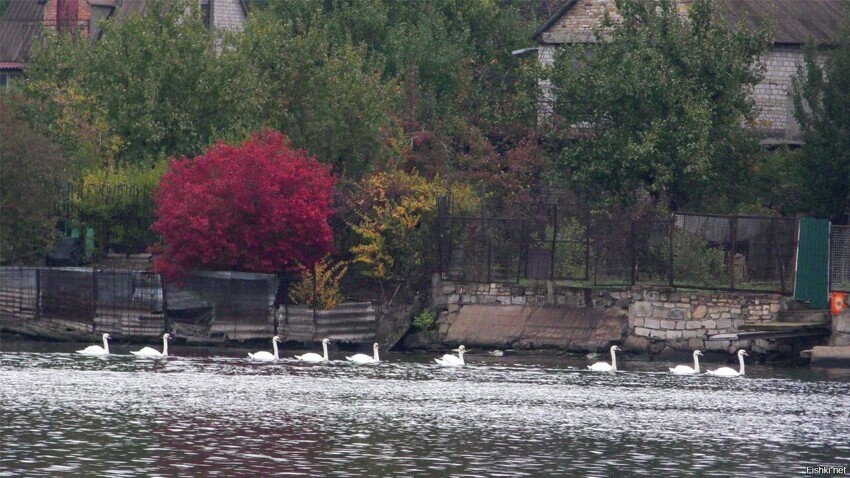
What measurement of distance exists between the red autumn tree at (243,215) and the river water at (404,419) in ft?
15.9

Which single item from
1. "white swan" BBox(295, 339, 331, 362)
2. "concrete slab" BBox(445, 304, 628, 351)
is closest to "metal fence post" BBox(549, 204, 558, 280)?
"concrete slab" BBox(445, 304, 628, 351)

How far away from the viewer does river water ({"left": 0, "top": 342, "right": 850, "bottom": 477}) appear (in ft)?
70.3

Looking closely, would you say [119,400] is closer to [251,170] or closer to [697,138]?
[251,170]

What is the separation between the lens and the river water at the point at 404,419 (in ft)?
70.3

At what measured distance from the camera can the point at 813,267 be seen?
3881 centimetres

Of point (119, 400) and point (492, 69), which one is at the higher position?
point (492, 69)

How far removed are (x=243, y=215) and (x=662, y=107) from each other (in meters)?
14.2

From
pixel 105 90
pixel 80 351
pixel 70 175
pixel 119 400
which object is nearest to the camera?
pixel 119 400

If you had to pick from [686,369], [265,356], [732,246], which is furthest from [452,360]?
[732,246]

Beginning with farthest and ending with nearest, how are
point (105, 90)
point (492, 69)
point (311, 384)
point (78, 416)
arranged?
1. point (492, 69)
2. point (105, 90)
3. point (311, 384)
4. point (78, 416)

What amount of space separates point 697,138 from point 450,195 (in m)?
8.15

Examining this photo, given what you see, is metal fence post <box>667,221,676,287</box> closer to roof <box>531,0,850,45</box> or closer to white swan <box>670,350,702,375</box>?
white swan <box>670,350,702,375</box>

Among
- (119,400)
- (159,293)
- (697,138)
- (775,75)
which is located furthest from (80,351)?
(775,75)

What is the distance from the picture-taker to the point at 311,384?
106 ft
